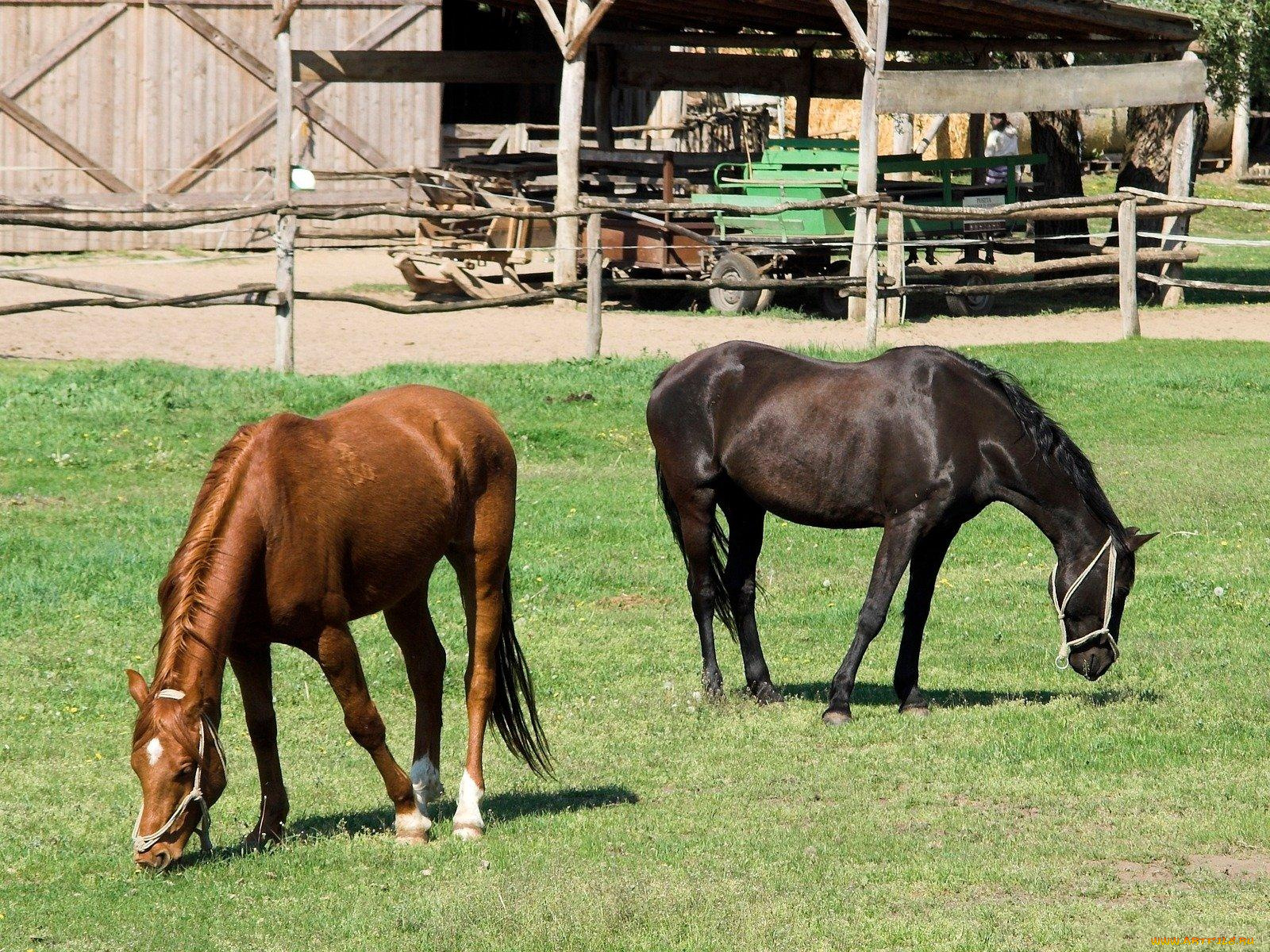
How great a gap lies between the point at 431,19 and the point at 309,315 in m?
7.81

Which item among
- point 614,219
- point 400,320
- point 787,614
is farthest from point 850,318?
point 787,614

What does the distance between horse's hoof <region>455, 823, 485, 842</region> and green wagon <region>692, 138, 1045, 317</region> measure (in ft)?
47.2

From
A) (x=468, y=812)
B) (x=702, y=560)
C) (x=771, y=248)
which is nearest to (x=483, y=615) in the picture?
(x=468, y=812)

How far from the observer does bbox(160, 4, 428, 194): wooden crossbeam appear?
→ 23.7 metres

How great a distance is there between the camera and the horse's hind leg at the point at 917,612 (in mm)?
7246

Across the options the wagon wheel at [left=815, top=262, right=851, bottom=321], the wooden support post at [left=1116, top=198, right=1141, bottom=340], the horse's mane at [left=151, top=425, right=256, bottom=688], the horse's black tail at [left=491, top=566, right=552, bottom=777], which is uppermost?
the wooden support post at [left=1116, top=198, right=1141, bottom=340]

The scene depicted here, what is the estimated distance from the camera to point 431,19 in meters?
24.8

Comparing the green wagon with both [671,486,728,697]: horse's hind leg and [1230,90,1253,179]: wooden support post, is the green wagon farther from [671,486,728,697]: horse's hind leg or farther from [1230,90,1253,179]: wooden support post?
[1230,90,1253,179]: wooden support post

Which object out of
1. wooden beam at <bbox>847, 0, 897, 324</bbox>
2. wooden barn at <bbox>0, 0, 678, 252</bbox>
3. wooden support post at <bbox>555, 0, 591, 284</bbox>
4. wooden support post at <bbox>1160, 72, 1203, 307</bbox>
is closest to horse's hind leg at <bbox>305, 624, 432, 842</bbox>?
wooden beam at <bbox>847, 0, 897, 324</bbox>

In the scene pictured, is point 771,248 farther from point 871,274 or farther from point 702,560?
point 702,560

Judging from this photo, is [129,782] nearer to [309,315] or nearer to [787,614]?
[787,614]

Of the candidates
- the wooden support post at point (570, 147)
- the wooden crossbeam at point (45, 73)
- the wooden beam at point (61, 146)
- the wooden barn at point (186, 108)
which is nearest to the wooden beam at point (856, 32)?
→ the wooden support post at point (570, 147)

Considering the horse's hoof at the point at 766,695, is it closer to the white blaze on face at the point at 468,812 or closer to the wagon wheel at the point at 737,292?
the white blaze on face at the point at 468,812

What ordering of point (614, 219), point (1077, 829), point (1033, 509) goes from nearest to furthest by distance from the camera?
point (1077, 829), point (1033, 509), point (614, 219)
